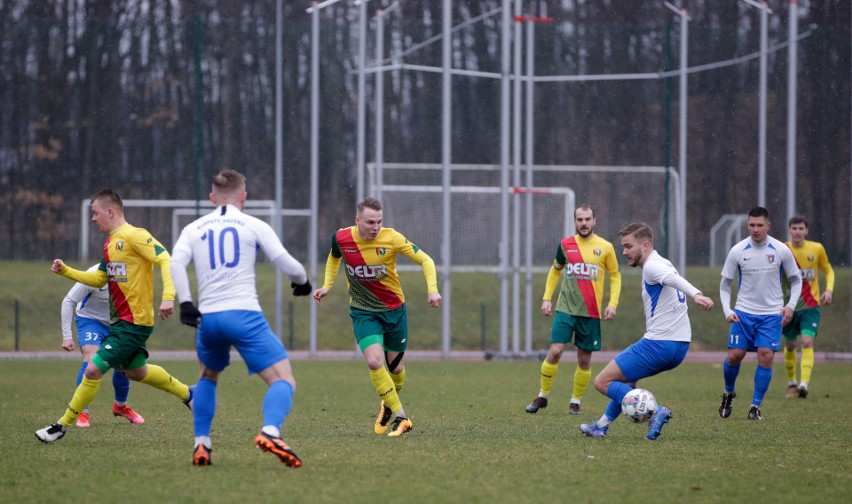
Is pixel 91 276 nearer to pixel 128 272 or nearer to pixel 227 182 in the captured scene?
pixel 128 272

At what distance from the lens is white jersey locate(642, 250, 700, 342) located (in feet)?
28.0

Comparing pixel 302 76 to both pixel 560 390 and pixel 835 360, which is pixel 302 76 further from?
pixel 835 360

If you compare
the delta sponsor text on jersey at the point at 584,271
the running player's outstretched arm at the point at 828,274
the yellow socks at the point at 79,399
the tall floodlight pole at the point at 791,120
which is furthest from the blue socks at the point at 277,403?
the tall floodlight pole at the point at 791,120

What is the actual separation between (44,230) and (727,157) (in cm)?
1271

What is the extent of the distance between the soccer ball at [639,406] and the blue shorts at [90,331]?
4.73 metres

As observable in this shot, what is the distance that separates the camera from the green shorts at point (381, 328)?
927 cm

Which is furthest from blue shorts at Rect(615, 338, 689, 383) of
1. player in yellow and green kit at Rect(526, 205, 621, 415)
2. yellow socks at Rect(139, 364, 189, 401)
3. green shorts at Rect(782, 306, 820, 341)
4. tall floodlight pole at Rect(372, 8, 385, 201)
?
tall floodlight pole at Rect(372, 8, 385, 201)

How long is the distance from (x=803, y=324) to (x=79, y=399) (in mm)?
8560

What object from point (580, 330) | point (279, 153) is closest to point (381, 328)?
point (580, 330)

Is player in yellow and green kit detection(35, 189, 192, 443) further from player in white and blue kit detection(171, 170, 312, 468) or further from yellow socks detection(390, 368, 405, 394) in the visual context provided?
yellow socks detection(390, 368, 405, 394)

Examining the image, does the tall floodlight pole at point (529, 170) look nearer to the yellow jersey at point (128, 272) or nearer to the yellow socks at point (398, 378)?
the yellow socks at point (398, 378)

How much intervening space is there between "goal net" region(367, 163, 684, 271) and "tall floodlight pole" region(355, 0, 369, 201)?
0.28m

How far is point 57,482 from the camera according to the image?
6.48 meters

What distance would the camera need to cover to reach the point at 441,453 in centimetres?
772
